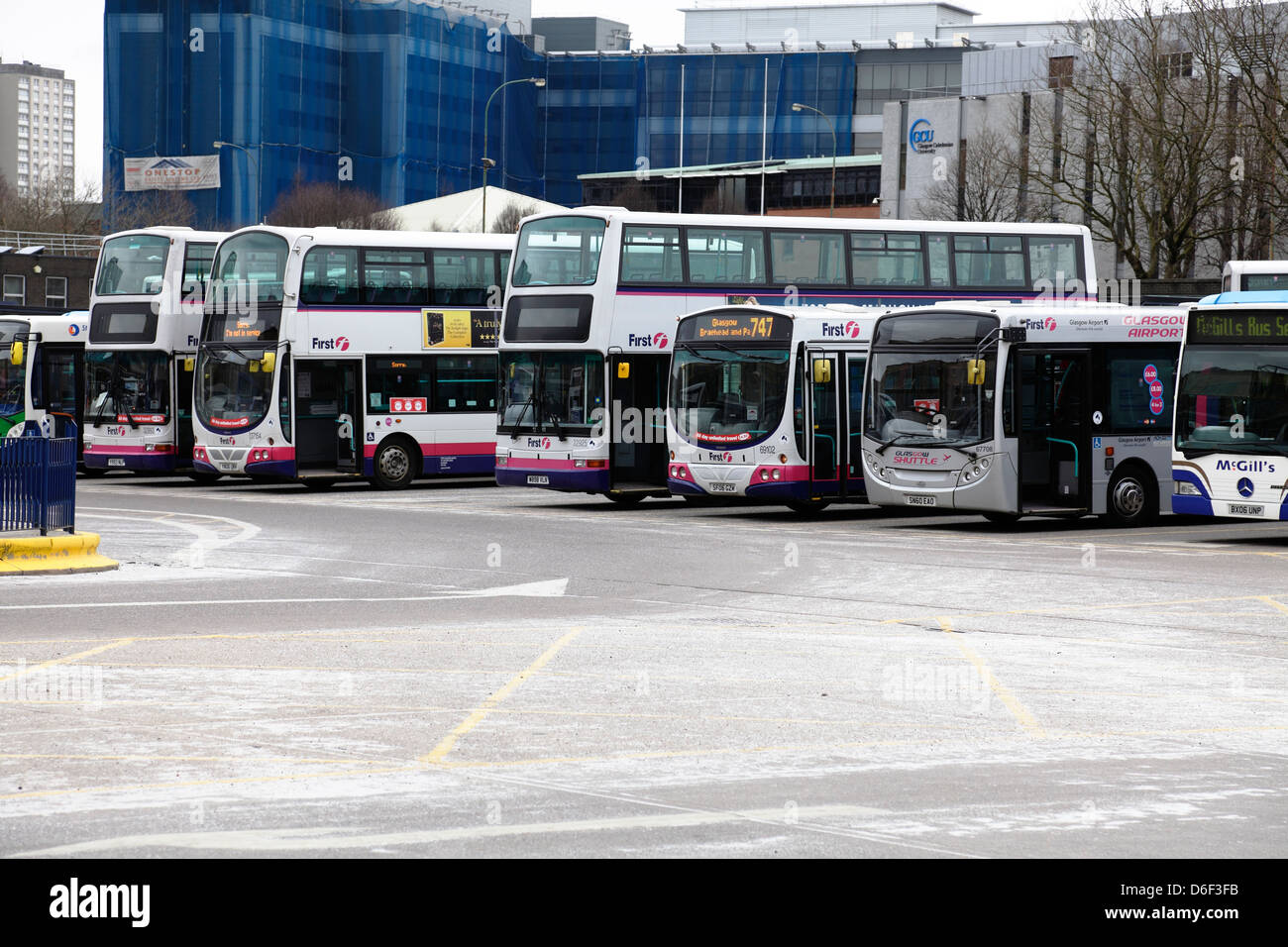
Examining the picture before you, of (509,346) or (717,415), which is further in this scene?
(509,346)

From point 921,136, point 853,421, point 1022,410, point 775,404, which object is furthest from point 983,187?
point 1022,410

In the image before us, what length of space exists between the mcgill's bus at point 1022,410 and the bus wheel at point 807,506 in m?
1.85

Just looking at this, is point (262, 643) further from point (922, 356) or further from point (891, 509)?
point (891, 509)

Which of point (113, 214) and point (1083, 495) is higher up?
point (113, 214)

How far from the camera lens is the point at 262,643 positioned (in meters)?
12.3

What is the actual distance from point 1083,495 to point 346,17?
93397 mm

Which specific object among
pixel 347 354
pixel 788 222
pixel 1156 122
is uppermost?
pixel 1156 122

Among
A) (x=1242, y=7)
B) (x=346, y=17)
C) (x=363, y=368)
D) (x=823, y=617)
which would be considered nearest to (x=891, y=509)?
(x=363, y=368)

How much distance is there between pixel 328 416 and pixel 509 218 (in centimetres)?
5860

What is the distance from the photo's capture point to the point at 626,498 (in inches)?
1134

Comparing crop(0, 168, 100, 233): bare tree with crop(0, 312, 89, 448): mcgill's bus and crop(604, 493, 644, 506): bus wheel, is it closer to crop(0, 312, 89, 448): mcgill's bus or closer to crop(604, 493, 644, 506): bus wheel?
crop(0, 312, 89, 448): mcgill's bus

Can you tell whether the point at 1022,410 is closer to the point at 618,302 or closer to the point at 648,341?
the point at 648,341

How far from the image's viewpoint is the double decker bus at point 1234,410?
21000mm

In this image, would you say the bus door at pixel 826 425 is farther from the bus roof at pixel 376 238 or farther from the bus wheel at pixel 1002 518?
the bus roof at pixel 376 238
